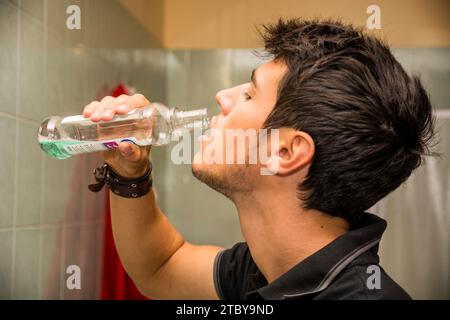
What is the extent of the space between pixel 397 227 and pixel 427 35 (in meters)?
0.43

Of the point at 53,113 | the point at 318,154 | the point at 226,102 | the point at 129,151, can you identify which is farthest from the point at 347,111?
the point at 53,113

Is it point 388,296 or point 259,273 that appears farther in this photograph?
point 259,273

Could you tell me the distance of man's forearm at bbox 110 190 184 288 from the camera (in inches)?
33.3

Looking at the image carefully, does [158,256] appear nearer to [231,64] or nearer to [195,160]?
[195,160]

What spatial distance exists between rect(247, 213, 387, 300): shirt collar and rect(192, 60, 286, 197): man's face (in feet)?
0.52

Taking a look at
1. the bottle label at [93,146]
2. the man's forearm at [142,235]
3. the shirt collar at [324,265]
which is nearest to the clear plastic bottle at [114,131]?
the bottle label at [93,146]

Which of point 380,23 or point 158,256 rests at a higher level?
point 380,23

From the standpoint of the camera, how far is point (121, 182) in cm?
82

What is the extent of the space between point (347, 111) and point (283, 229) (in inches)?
8.7

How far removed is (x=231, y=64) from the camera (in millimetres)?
971

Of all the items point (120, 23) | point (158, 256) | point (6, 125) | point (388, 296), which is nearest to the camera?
point (388, 296)

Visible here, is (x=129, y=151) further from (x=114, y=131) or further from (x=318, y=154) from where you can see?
(x=318, y=154)

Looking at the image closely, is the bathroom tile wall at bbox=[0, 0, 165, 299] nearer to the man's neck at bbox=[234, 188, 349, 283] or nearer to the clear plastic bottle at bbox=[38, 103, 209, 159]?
the clear plastic bottle at bbox=[38, 103, 209, 159]

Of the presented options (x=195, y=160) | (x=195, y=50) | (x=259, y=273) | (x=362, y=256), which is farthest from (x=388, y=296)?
(x=195, y=50)
